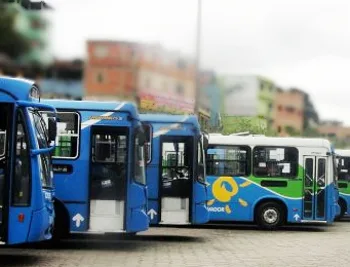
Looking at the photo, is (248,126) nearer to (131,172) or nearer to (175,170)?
(175,170)

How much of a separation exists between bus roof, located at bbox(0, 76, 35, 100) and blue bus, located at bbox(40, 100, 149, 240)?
2.28 metres

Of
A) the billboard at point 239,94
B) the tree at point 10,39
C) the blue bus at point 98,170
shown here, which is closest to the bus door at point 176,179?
the billboard at point 239,94

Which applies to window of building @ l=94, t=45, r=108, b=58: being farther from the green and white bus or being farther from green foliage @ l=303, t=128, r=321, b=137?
the green and white bus

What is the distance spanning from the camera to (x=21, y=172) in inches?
411

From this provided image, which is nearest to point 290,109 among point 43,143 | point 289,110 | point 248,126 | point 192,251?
point 289,110

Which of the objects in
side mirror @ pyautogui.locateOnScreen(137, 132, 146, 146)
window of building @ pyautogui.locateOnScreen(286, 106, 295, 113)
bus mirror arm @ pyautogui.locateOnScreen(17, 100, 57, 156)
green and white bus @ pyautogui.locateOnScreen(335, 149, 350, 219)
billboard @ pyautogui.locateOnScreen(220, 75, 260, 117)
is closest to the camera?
bus mirror arm @ pyautogui.locateOnScreen(17, 100, 57, 156)

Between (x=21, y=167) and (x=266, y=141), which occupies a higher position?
(x=266, y=141)

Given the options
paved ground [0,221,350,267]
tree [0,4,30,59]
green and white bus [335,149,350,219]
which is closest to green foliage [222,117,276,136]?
green and white bus [335,149,350,219]

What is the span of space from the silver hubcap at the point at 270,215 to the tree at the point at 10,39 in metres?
12.6

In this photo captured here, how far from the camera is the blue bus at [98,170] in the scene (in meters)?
13.1

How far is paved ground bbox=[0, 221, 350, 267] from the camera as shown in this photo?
38.2ft

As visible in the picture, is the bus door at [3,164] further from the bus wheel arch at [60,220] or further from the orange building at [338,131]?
the orange building at [338,131]

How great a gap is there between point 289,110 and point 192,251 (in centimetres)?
628

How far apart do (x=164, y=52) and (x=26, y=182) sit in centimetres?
269
